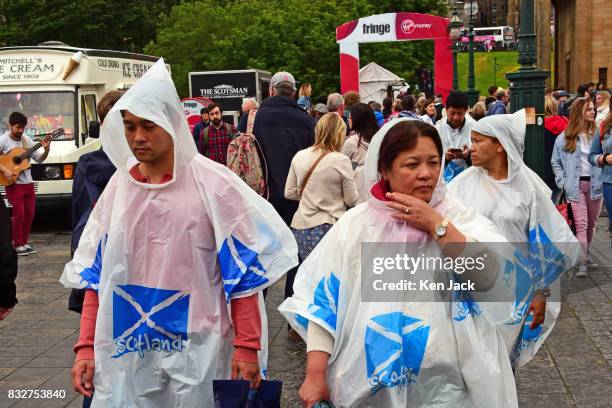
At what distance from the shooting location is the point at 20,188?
1283cm

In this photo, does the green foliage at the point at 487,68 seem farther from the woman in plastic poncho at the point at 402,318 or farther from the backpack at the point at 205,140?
the woman in plastic poncho at the point at 402,318

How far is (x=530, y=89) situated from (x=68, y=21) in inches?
1469

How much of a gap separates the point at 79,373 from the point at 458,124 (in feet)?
19.9

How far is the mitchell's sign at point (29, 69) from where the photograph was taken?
15711mm

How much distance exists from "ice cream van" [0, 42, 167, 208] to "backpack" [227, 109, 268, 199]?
7443 millimetres

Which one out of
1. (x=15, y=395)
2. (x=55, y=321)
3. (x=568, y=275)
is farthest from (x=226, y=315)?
(x=55, y=321)

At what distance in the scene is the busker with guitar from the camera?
12.7 metres

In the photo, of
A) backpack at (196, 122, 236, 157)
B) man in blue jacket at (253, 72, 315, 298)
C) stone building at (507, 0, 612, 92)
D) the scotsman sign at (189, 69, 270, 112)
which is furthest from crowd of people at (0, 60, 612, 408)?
stone building at (507, 0, 612, 92)

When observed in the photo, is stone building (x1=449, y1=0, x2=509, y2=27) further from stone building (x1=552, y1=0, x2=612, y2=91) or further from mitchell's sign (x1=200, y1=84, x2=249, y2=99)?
mitchell's sign (x1=200, y1=84, x2=249, y2=99)

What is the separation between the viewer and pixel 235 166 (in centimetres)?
809

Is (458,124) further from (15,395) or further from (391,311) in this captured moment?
(391,311)

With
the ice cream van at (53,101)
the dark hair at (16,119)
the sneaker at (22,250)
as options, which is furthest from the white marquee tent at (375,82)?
the sneaker at (22,250)

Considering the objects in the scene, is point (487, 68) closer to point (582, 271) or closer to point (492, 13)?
point (582, 271)

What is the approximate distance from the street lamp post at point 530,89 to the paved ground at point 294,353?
149cm
